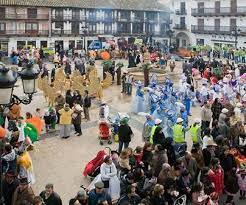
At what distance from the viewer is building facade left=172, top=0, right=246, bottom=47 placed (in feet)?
170

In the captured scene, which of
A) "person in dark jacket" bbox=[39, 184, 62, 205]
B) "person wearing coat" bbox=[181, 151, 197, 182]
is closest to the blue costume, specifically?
"person wearing coat" bbox=[181, 151, 197, 182]

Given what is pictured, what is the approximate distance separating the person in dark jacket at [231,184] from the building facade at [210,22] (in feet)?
126

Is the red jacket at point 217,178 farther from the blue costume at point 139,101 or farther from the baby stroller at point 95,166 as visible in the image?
the blue costume at point 139,101

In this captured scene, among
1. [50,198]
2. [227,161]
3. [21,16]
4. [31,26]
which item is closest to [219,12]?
[31,26]

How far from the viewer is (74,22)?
55.3 m

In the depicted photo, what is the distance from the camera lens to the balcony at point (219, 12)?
51.6 meters

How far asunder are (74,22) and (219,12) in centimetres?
1748

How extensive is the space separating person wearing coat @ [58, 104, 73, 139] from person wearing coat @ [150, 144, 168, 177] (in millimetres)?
6049

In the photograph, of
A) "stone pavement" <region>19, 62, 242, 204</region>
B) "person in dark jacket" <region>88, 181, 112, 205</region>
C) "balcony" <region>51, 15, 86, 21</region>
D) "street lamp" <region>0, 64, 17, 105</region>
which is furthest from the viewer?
"balcony" <region>51, 15, 86, 21</region>

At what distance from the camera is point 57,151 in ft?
51.2

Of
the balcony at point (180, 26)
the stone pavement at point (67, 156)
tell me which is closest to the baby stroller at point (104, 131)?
the stone pavement at point (67, 156)

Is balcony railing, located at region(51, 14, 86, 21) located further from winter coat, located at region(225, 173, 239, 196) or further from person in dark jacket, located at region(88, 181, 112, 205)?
person in dark jacket, located at region(88, 181, 112, 205)

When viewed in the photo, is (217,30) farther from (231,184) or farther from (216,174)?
(216,174)

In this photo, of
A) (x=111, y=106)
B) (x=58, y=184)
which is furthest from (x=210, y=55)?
(x=58, y=184)
